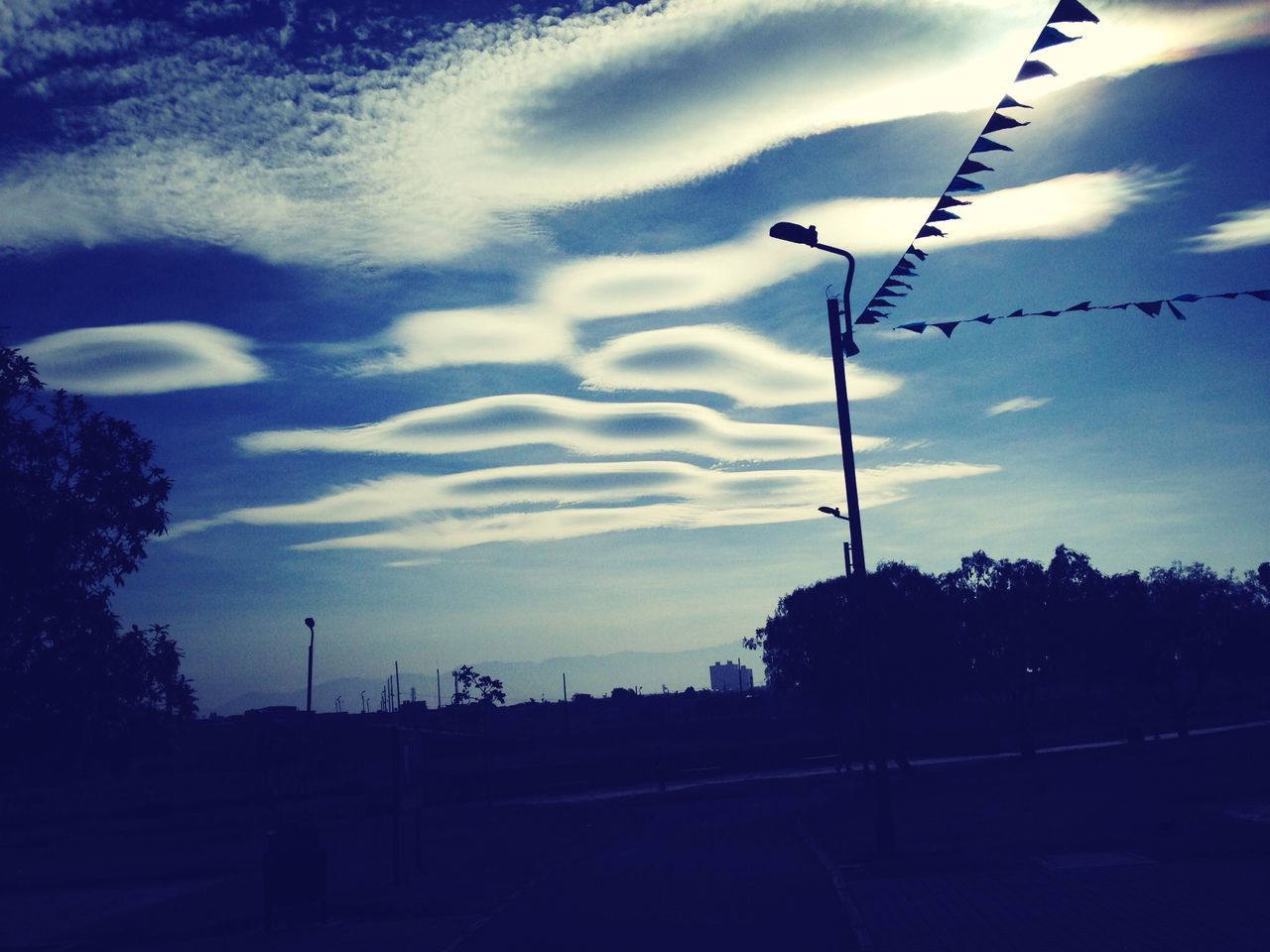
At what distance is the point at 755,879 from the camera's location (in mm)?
16391

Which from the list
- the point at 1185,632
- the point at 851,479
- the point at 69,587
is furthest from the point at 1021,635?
the point at 69,587

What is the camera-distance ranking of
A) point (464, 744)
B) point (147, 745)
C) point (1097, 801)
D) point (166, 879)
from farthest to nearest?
point (464, 744) < point (1097, 801) < point (166, 879) < point (147, 745)

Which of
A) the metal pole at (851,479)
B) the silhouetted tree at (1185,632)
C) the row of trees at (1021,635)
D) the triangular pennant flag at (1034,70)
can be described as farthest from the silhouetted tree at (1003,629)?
the triangular pennant flag at (1034,70)

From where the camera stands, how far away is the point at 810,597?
5259 cm

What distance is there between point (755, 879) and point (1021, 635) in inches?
1898

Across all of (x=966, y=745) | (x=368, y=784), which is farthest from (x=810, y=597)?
(x=368, y=784)

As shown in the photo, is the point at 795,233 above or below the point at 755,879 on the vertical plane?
above

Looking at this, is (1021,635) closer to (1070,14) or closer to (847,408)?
(847,408)

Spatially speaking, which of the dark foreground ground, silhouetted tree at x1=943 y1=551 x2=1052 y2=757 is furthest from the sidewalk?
silhouetted tree at x1=943 y1=551 x2=1052 y2=757

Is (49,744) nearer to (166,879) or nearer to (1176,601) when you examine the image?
(166,879)

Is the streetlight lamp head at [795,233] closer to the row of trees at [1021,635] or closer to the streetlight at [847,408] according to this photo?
the streetlight at [847,408]

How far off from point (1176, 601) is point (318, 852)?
221 ft

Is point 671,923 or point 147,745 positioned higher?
point 147,745

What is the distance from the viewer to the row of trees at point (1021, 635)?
48688 mm
